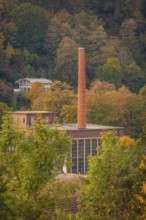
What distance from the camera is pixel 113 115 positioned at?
303 feet

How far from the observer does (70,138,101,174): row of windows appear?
76250 mm

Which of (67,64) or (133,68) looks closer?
(67,64)

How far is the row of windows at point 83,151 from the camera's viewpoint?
7625 cm

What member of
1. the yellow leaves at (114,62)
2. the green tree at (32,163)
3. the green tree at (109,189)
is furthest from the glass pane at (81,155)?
the yellow leaves at (114,62)

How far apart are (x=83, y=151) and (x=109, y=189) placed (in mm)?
35473

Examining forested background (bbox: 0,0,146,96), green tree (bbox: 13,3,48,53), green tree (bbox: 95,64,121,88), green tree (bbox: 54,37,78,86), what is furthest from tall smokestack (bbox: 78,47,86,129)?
green tree (bbox: 13,3,48,53)

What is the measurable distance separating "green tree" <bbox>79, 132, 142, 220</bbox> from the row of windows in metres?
33.0

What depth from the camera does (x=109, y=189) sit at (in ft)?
136

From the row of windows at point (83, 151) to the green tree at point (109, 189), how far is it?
108ft

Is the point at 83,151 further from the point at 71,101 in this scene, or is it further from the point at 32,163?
the point at 32,163

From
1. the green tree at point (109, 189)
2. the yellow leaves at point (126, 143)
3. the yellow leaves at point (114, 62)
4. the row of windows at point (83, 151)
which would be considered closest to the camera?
the green tree at point (109, 189)

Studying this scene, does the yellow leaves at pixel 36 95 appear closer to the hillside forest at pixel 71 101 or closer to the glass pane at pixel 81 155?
the hillside forest at pixel 71 101

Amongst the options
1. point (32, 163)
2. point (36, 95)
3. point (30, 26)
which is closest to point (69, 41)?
point (30, 26)

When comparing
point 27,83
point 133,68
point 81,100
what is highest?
point 133,68
